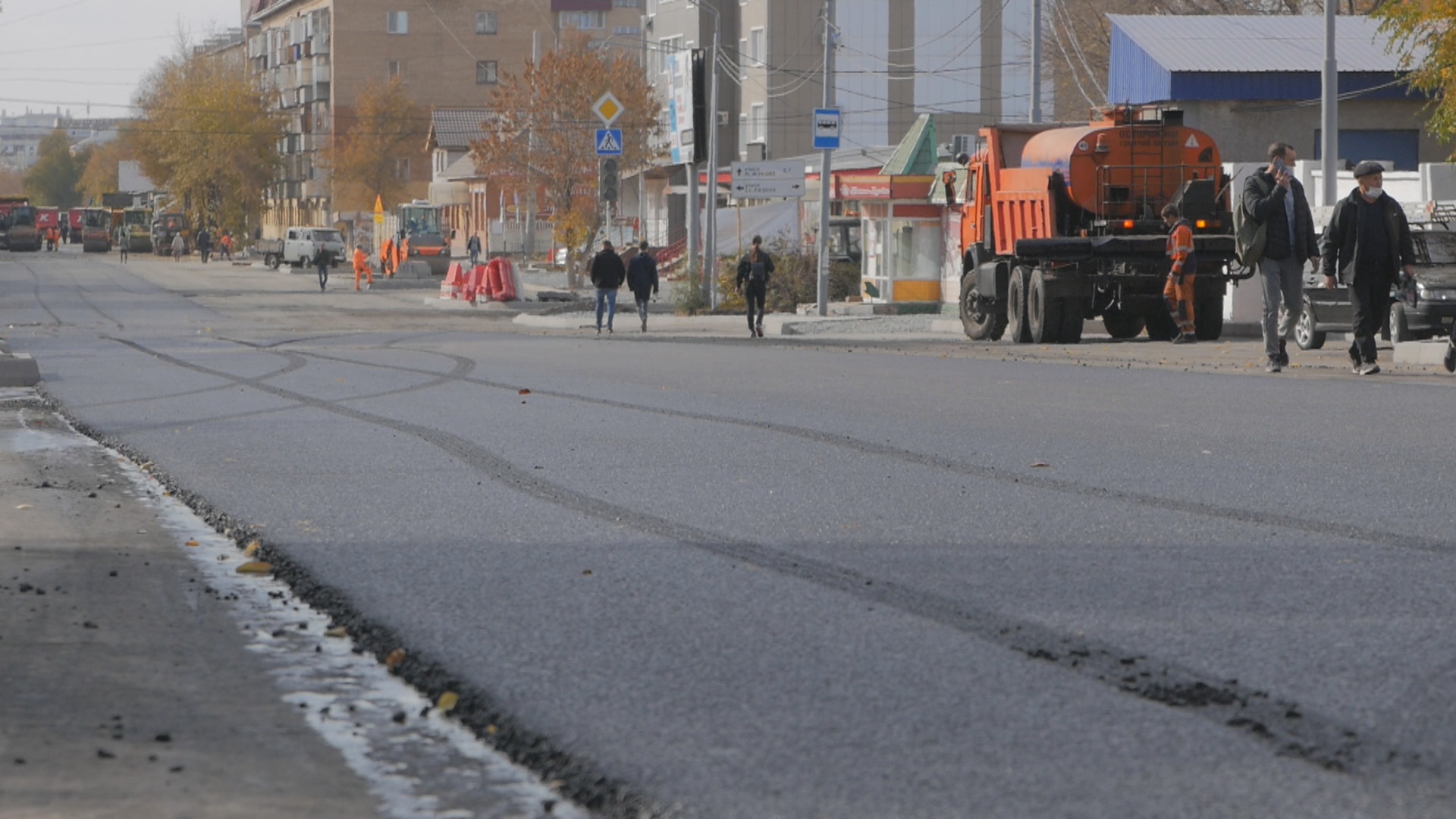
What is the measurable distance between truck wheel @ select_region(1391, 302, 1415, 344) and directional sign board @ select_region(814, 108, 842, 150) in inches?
641

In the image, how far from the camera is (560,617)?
21.9 ft

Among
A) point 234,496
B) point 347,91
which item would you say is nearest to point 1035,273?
point 234,496

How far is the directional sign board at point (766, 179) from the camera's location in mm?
39938

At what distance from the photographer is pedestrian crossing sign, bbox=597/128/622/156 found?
43312 mm

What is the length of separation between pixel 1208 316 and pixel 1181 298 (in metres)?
1.27

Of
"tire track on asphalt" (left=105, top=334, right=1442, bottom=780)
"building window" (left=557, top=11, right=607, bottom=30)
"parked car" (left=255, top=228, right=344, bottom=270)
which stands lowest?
"tire track on asphalt" (left=105, top=334, right=1442, bottom=780)

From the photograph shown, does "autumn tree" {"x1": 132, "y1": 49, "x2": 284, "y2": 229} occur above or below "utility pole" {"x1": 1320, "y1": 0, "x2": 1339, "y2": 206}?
above

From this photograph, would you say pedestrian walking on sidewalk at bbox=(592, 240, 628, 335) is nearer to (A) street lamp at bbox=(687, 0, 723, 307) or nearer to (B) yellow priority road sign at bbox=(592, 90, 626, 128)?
(A) street lamp at bbox=(687, 0, 723, 307)

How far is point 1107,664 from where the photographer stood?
5742mm

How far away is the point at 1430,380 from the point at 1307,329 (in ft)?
22.6

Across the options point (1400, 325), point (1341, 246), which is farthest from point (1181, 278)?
point (1341, 246)

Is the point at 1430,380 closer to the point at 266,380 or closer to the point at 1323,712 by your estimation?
the point at 266,380

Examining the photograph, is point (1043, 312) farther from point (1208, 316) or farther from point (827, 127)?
point (827, 127)

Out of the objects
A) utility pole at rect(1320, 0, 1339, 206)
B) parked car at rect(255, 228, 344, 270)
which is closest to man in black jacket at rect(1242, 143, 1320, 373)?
utility pole at rect(1320, 0, 1339, 206)
